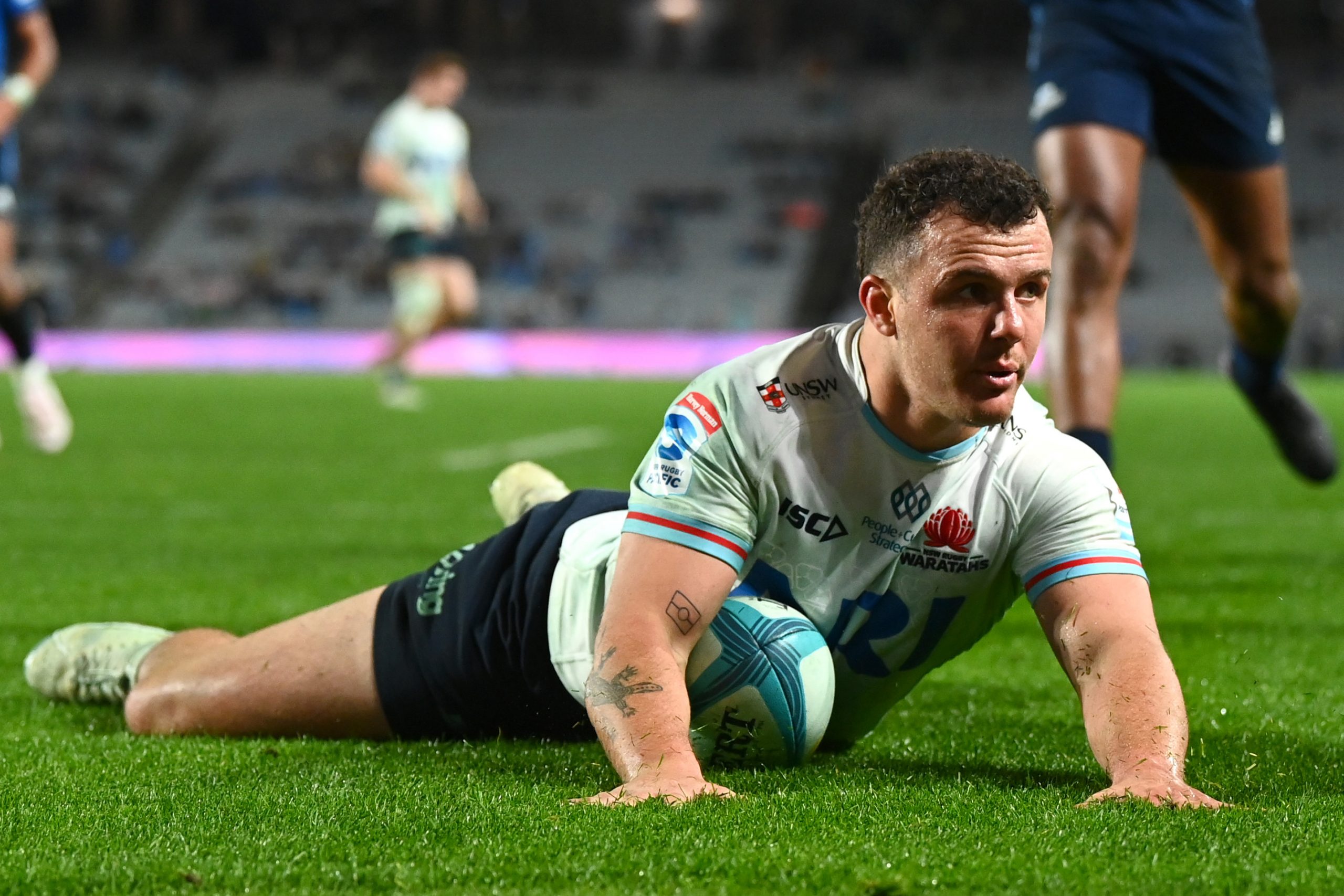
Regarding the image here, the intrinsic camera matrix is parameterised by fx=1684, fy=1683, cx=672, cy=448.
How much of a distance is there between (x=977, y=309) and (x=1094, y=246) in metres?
2.10

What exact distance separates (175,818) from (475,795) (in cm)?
42

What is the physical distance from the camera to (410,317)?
1449 centimetres

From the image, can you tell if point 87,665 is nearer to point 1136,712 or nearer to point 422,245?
point 1136,712

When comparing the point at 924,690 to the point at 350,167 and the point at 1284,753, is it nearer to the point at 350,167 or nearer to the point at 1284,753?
the point at 1284,753

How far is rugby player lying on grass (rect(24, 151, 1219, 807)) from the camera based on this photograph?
239 centimetres

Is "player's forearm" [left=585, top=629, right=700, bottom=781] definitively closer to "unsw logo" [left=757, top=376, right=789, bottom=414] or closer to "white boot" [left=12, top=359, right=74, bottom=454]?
"unsw logo" [left=757, top=376, right=789, bottom=414]

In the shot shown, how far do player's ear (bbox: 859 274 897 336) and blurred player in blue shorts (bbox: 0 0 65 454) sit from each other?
5997 mm

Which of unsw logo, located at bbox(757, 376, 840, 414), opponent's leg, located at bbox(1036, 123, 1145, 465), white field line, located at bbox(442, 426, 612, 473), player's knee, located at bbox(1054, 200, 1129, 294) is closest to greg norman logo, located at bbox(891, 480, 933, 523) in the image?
unsw logo, located at bbox(757, 376, 840, 414)

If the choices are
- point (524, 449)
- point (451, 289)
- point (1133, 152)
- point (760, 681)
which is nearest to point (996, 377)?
point (760, 681)

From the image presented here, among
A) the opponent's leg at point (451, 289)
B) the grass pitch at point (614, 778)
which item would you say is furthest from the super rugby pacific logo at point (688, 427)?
the opponent's leg at point (451, 289)

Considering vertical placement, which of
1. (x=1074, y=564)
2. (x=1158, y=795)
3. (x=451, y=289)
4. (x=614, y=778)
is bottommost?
(x=451, y=289)

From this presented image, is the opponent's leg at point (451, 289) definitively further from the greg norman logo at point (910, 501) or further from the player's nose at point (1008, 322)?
the player's nose at point (1008, 322)

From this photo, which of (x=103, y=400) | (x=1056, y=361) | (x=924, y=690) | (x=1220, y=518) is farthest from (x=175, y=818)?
(x=103, y=400)

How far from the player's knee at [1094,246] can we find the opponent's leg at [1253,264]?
2.02 feet
